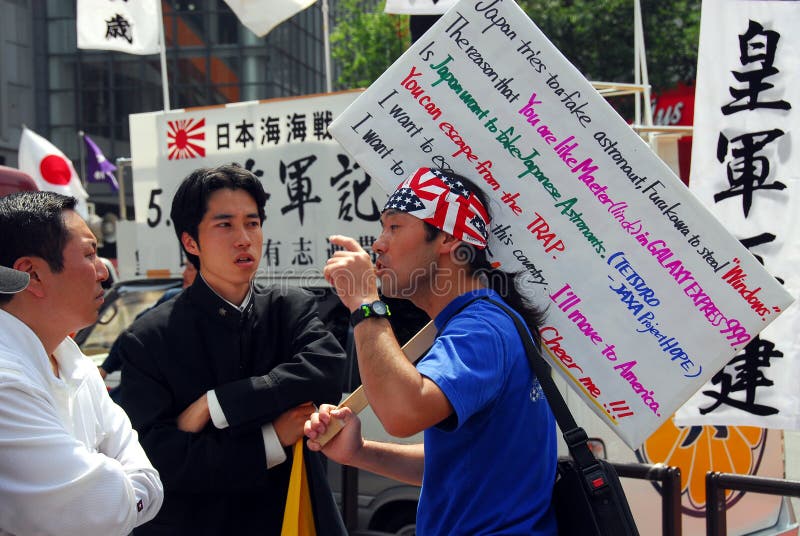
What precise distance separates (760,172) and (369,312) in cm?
204

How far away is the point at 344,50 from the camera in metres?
19.9

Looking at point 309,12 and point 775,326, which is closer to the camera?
point 775,326

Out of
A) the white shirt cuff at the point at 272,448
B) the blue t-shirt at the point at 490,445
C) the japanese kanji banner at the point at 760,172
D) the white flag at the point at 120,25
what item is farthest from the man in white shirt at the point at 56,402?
the white flag at the point at 120,25

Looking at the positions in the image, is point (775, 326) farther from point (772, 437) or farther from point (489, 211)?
point (489, 211)

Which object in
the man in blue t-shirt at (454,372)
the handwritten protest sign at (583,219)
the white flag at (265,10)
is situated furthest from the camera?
the white flag at (265,10)

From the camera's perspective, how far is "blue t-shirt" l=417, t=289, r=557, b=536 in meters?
1.64

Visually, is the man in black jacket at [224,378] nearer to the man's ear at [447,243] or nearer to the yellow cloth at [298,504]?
the yellow cloth at [298,504]

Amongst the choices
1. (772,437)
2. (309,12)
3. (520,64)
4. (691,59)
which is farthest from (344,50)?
(520,64)

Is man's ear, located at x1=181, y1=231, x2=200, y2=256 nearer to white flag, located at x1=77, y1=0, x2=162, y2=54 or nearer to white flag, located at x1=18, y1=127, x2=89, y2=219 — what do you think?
white flag, located at x1=77, y1=0, x2=162, y2=54

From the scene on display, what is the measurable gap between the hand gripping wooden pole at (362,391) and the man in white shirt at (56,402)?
429 mm

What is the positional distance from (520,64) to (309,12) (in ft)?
102

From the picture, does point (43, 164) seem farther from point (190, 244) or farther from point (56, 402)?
point (56, 402)

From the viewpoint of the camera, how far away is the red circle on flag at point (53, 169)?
26.3 feet

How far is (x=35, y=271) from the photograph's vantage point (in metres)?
1.64
